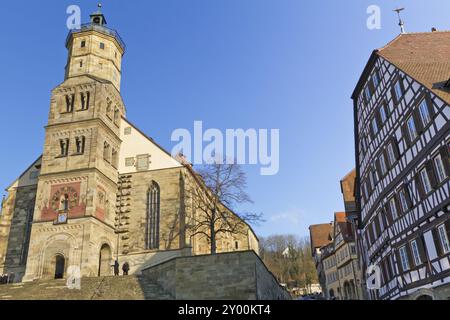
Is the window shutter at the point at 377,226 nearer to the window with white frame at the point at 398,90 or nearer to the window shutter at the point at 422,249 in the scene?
the window shutter at the point at 422,249

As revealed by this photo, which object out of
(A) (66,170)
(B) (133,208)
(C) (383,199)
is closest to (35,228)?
(A) (66,170)

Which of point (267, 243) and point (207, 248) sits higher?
point (267, 243)

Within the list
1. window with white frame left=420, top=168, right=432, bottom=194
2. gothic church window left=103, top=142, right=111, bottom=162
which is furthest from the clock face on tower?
window with white frame left=420, top=168, right=432, bottom=194

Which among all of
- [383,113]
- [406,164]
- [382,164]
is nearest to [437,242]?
[406,164]

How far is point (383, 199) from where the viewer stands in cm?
2188

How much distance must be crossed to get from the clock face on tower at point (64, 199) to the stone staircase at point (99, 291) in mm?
6964

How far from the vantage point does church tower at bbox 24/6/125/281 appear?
2811cm

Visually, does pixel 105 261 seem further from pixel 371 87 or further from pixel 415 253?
pixel 371 87

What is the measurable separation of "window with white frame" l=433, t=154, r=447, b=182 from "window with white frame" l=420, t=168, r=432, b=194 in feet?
2.59

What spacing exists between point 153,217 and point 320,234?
35722 millimetres

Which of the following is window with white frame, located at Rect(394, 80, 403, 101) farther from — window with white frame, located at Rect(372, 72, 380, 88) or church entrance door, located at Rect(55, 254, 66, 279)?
church entrance door, located at Rect(55, 254, 66, 279)

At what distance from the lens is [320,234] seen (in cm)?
6072
